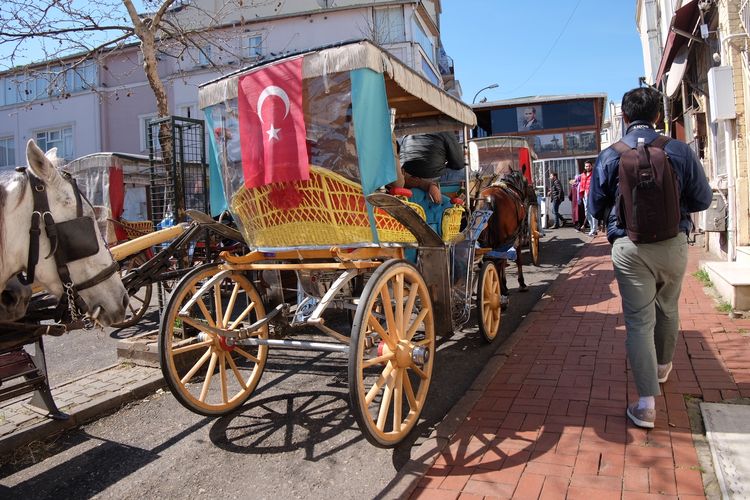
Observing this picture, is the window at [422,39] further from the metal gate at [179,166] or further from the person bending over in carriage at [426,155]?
the person bending over in carriage at [426,155]

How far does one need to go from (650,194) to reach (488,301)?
8.91 ft

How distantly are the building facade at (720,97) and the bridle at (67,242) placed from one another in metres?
7.86

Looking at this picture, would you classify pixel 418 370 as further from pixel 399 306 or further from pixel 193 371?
pixel 193 371

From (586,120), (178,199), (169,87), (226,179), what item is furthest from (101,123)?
(226,179)

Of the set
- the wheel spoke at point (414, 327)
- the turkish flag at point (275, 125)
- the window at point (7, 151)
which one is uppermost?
the window at point (7, 151)

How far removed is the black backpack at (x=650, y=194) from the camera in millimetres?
3172

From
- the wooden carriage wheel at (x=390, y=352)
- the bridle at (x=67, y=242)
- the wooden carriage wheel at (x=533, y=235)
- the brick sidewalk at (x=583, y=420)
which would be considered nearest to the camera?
the bridle at (x=67, y=242)

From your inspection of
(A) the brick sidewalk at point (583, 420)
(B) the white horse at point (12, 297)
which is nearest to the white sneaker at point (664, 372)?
(A) the brick sidewalk at point (583, 420)

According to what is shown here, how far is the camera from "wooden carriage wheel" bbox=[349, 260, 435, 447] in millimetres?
3000

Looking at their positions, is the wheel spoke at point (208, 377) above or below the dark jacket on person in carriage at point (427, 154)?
below

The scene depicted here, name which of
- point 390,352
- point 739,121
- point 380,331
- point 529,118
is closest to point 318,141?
point 380,331

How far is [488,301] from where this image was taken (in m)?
5.72

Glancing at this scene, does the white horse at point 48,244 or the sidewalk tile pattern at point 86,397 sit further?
the sidewalk tile pattern at point 86,397

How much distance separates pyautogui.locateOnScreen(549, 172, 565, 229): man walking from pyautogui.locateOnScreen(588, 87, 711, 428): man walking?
15278mm
